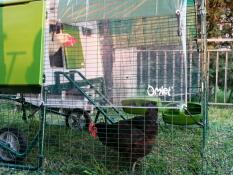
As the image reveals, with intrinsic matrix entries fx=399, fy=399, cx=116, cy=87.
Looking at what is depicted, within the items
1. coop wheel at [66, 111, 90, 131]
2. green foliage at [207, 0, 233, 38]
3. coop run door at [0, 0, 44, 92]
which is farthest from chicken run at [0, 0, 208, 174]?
green foliage at [207, 0, 233, 38]

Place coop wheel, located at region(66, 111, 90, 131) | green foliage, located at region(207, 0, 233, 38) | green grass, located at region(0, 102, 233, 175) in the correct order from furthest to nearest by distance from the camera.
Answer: green foliage, located at region(207, 0, 233, 38)
coop wheel, located at region(66, 111, 90, 131)
green grass, located at region(0, 102, 233, 175)

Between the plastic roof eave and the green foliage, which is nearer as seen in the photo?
the plastic roof eave

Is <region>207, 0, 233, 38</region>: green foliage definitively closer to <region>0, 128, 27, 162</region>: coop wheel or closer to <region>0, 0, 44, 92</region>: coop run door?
<region>0, 128, 27, 162</region>: coop wheel

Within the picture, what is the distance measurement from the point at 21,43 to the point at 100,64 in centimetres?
78

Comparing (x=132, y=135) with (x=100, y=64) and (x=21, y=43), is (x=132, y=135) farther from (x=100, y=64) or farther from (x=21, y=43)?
(x=21, y=43)

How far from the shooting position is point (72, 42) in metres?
3.72

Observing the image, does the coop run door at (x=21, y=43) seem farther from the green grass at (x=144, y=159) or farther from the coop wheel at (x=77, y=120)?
the coop wheel at (x=77, y=120)

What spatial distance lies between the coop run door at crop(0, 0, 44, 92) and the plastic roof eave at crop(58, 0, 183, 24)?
1.14 feet

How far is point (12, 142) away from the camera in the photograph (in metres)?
4.16

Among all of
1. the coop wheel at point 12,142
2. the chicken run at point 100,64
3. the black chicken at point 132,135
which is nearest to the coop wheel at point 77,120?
the chicken run at point 100,64

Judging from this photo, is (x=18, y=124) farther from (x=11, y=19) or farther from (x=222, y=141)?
(x=222, y=141)

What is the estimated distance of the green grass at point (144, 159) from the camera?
152 inches

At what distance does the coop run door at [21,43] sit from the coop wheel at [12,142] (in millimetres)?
815

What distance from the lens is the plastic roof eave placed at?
350 centimetres
